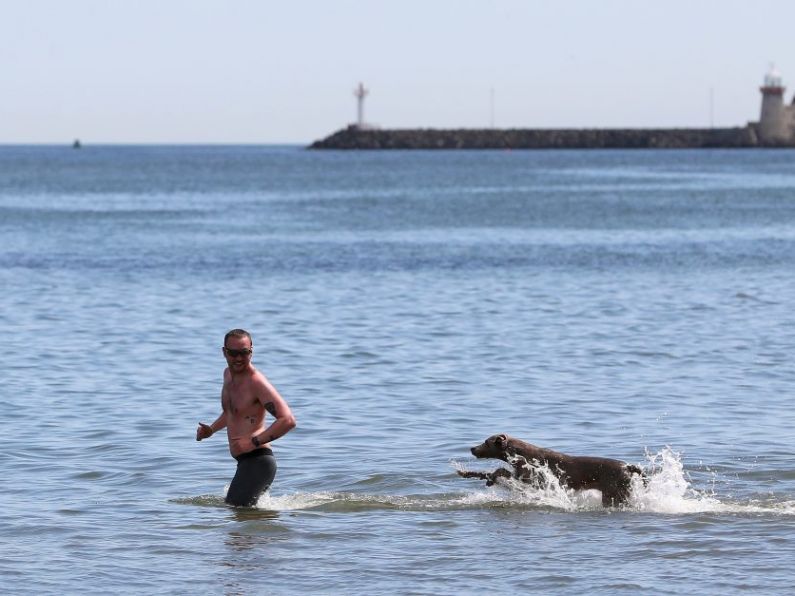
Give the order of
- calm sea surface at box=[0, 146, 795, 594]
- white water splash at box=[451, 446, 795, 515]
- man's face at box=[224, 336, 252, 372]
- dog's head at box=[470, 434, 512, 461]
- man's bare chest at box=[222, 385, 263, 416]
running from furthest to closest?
dog's head at box=[470, 434, 512, 461] → white water splash at box=[451, 446, 795, 515] → man's bare chest at box=[222, 385, 263, 416] → man's face at box=[224, 336, 252, 372] → calm sea surface at box=[0, 146, 795, 594]

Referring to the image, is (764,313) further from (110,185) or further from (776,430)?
(110,185)

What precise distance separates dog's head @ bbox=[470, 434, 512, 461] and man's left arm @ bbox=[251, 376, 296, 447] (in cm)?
200

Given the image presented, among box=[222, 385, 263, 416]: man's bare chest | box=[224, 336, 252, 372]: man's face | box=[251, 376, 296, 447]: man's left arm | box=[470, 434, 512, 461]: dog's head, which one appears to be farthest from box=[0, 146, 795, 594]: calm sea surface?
box=[224, 336, 252, 372]: man's face

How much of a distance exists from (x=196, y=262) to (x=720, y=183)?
7007 cm

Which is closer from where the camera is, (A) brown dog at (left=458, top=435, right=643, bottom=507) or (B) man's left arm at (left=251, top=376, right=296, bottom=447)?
(B) man's left arm at (left=251, top=376, right=296, bottom=447)

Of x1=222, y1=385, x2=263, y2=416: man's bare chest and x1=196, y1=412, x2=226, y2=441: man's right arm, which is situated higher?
x1=222, y1=385, x2=263, y2=416: man's bare chest

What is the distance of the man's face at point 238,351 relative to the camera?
469 inches

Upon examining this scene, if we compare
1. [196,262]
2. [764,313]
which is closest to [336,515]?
[764,313]

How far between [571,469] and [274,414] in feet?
8.67

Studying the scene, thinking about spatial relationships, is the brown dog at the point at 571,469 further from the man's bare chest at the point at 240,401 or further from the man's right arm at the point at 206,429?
the man's right arm at the point at 206,429

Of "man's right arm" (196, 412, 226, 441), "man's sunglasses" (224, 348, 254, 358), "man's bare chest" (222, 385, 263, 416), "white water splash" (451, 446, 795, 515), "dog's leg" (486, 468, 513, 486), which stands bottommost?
"white water splash" (451, 446, 795, 515)

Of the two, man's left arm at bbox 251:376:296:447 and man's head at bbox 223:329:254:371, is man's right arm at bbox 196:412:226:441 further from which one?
man's head at bbox 223:329:254:371

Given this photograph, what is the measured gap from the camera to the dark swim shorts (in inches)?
493

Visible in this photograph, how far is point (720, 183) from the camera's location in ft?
354
